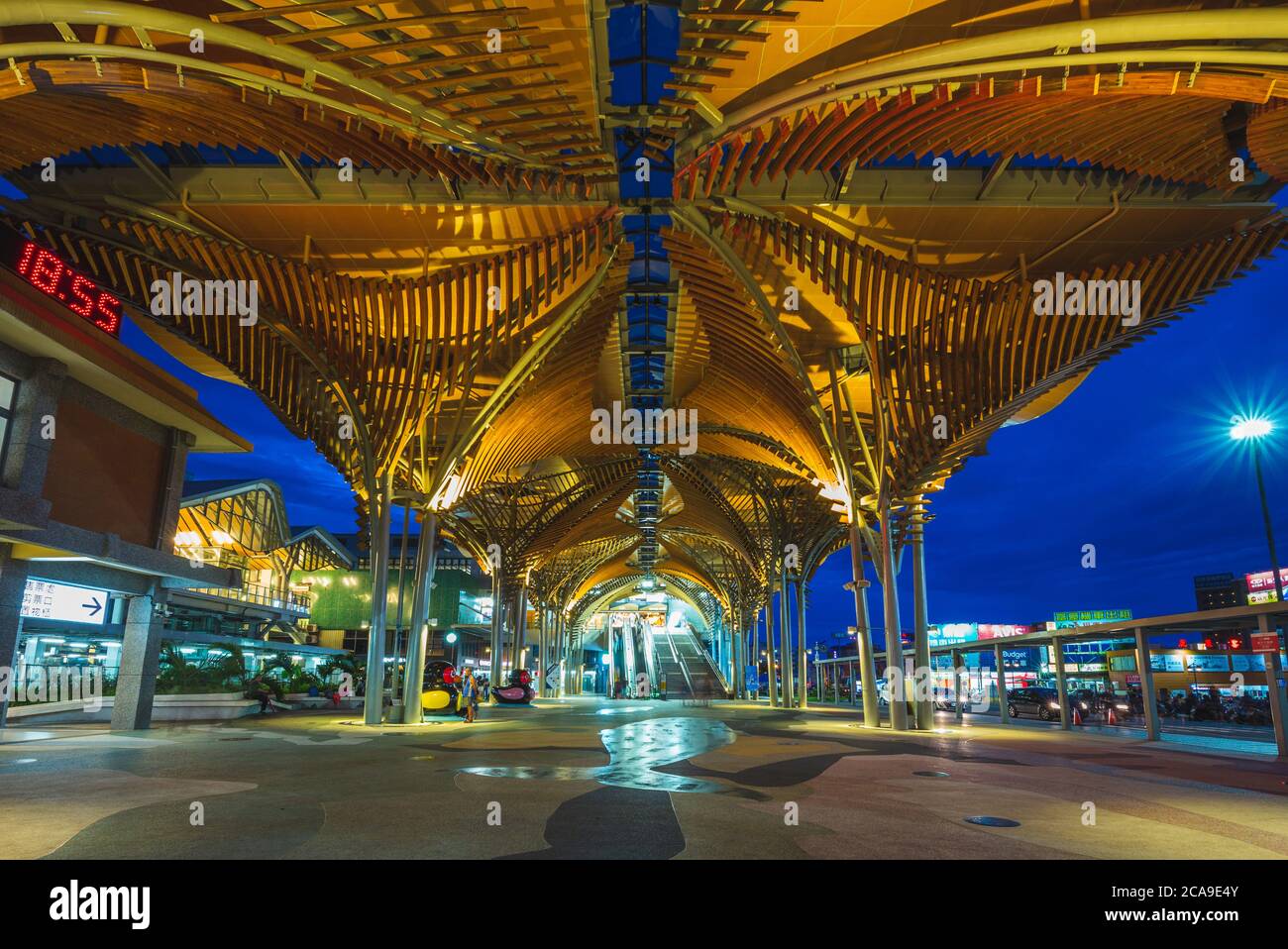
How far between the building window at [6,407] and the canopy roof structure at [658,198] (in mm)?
3161

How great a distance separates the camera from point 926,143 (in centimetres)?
1281

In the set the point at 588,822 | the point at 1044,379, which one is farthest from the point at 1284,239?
the point at 588,822

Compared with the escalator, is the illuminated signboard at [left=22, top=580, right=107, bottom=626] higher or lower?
higher

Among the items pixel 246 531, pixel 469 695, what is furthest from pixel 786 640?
pixel 246 531

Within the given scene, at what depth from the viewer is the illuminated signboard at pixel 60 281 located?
1417 cm

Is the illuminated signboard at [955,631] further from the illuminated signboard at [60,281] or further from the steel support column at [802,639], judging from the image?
the illuminated signboard at [60,281]

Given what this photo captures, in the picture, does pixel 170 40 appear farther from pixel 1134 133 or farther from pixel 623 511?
pixel 623 511

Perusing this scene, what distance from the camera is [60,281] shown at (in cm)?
1541

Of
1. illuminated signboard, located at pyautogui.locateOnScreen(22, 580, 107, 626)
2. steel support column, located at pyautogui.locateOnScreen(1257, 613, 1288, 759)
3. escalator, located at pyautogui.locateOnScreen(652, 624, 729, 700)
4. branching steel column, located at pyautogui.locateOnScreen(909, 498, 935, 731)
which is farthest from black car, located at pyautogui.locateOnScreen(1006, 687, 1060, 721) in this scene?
illuminated signboard, located at pyautogui.locateOnScreen(22, 580, 107, 626)

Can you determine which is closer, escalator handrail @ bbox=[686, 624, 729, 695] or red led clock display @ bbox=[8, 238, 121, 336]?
red led clock display @ bbox=[8, 238, 121, 336]

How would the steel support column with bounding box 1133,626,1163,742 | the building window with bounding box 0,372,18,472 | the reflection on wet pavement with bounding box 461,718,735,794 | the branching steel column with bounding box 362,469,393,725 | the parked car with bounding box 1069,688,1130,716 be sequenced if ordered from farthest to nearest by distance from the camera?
the parked car with bounding box 1069,688,1130,716
the branching steel column with bounding box 362,469,393,725
the steel support column with bounding box 1133,626,1163,742
the building window with bounding box 0,372,18,472
the reflection on wet pavement with bounding box 461,718,735,794

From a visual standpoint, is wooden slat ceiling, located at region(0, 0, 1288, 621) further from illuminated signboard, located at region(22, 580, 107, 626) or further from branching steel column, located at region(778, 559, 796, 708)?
branching steel column, located at region(778, 559, 796, 708)

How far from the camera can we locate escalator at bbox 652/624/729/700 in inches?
2517

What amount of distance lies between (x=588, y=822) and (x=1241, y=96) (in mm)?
10150
